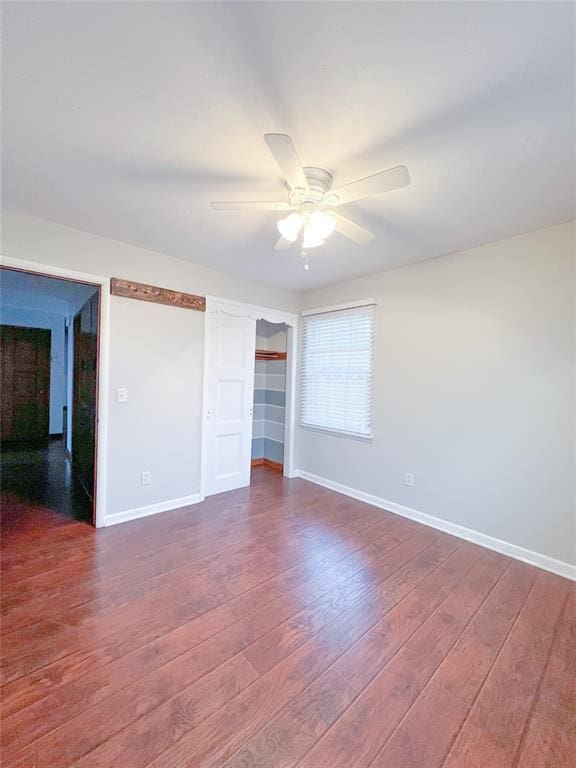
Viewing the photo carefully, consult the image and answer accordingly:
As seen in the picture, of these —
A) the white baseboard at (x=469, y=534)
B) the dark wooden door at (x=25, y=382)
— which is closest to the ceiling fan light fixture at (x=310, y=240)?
the white baseboard at (x=469, y=534)

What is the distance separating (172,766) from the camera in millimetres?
1084

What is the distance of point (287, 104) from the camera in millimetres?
1339

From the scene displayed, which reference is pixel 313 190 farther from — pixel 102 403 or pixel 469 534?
pixel 469 534

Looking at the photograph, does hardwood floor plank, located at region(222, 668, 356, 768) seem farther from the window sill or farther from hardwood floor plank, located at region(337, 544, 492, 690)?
the window sill

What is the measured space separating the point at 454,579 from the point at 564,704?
32.8 inches

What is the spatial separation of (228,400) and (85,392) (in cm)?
170

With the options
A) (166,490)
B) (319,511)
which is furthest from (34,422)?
(319,511)

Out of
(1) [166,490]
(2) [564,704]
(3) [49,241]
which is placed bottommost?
(2) [564,704]

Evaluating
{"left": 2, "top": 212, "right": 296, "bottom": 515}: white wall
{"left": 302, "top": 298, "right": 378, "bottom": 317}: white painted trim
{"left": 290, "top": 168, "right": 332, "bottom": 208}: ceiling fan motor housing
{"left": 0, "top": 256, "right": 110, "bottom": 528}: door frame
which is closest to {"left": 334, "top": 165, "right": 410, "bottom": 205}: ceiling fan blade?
{"left": 290, "top": 168, "right": 332, "bottom": 208}: ceiling fan motor housing

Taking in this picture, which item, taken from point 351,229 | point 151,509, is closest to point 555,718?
point 351,229

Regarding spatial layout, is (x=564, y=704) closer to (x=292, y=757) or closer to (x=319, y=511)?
(x=292, y=757)

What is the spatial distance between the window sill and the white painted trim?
4.83ft

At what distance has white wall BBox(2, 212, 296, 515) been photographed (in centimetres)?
259

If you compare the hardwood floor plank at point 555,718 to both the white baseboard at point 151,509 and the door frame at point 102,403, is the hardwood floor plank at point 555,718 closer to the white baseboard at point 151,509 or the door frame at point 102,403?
the white baseboard at point 151,509
